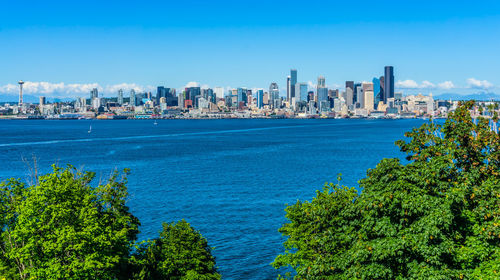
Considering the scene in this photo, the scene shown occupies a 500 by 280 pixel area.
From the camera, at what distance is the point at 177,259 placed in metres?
25.2

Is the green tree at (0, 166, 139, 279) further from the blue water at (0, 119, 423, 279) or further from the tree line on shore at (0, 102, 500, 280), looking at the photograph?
the blue water at (0, 119, 423, 279)

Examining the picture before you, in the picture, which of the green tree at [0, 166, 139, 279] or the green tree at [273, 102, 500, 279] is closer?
the green tree at [273, 102, 500, 279]

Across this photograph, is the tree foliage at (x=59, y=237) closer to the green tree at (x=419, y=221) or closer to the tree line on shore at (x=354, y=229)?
the tree line on shore at (x=354, y=229)

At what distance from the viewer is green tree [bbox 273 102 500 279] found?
18344 mm

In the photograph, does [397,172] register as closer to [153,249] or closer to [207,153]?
[153,249]

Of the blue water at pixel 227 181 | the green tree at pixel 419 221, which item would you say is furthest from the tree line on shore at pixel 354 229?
the blue water at pixel 227 181

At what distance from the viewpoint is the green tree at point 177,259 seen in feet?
82.0

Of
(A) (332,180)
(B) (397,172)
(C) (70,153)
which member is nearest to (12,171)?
(C) (70,153)

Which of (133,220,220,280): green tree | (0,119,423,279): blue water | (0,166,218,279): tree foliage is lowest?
(0,119,423,279): blue water

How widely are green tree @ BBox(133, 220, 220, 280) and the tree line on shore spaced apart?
53 mm

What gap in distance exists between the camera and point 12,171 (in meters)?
73.8

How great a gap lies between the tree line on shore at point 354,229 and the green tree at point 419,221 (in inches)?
1.9

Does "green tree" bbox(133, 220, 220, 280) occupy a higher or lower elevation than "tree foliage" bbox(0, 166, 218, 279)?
lower

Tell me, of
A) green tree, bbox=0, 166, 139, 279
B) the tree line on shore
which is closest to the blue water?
green tree, bbox=0, 166, 139, 279
